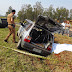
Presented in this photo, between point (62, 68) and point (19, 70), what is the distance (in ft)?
5.60

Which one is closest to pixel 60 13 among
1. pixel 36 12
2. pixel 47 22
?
pixel 36 12

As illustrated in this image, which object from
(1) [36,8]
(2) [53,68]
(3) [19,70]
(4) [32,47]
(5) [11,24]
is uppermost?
(1) [36,8]

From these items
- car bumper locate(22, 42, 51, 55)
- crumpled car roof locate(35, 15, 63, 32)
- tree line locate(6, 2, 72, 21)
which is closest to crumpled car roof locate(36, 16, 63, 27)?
crumpled car roof locate(35, 15, 63, 32)

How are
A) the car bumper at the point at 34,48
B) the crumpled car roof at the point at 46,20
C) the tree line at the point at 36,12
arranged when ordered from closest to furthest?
the crumpled car roof at the point at 46,20 → the car bumper at the point at 34,48 → the tree line at the point at 36,12

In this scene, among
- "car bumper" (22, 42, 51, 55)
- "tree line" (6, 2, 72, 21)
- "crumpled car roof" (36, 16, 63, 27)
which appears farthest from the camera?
"tree line" (6, 2, 72, 21)

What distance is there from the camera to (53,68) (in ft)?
11.1

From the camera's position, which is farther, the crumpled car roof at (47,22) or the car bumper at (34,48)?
the car bumper at (34,48)

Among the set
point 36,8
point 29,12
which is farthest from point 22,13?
point 36,8

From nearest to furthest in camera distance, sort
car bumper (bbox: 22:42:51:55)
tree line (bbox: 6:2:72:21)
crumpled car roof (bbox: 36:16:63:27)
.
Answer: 1. crumpled car roof (bbox: 36:16:63:27)
2. car bumper (bbox: 22:42:51:55)
3. tree line (bbox: 6:2:72:21)

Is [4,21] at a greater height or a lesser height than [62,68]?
greater

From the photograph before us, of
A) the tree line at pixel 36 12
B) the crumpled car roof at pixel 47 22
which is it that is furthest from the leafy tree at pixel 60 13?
the crumpled car roof at pixel 47 22

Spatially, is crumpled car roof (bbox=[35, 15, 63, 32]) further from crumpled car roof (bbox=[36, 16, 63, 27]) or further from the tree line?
the tree line

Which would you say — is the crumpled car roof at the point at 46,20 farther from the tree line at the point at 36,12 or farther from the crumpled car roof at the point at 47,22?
the tree line at the point at 36,12

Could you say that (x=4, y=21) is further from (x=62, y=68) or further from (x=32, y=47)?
(x=62, y=68)
